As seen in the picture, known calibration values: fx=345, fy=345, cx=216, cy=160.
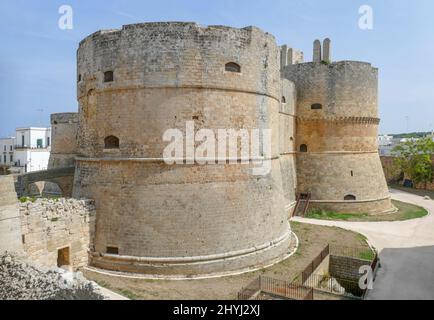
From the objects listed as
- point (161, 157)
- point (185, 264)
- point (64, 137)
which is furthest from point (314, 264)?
point (64, 137)

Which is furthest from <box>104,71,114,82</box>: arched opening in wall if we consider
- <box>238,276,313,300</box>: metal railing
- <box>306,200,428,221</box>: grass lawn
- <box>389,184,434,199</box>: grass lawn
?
<box>389,184,434,199</box>: grass lawn

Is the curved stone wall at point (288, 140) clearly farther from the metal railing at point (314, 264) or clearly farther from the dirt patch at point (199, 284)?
the dirt patch at point (199, 284)

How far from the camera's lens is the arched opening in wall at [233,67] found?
14.3m

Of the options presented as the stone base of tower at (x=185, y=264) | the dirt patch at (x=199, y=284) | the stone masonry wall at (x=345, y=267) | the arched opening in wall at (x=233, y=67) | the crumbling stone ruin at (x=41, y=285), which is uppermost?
the arched opening in wall at (x=233, y=67)

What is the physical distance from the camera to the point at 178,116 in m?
13.6

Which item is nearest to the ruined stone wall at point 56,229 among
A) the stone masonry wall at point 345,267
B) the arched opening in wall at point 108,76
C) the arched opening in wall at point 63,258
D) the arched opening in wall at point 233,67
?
the arched opening in wall at point 63,258

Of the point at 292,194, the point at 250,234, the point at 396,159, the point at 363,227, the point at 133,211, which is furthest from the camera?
the point at 396,159

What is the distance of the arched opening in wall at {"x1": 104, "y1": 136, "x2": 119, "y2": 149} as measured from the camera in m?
14.3

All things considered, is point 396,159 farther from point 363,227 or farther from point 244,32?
point 244,32

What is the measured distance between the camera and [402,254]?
16609 mm

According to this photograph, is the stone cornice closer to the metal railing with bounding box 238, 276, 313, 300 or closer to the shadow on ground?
the shadow on ground

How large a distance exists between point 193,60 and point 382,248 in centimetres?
1308

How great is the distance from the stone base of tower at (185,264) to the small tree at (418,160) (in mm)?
26993

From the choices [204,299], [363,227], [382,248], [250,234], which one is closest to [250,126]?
[250,234]
